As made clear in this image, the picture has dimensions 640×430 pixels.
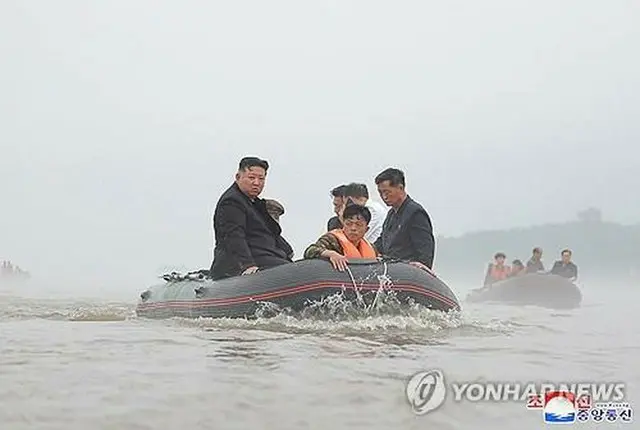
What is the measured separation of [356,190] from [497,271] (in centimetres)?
1374

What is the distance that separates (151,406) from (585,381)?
7.16 feet

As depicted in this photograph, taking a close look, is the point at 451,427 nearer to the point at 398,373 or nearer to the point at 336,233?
the point at 398,373

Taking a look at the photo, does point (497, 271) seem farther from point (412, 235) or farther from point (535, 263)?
point (412, 235)

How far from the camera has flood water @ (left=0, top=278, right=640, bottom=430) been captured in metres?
3.25

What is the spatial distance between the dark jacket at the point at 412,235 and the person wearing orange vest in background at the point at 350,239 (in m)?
0.57

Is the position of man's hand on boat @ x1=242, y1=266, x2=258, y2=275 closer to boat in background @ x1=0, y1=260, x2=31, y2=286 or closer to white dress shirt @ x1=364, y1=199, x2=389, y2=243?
white dress shirt @ x1=364, y1=199, x2=389, y2=243

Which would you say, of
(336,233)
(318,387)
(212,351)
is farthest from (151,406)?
(336,233)

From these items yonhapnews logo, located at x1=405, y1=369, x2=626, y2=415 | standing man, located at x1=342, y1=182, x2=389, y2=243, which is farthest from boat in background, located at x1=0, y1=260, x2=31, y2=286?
yonhapnews logo, located at x1=405, y1=369, x2=626, y2=415

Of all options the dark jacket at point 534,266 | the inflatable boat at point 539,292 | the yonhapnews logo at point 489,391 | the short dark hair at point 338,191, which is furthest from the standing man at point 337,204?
the dark jacket at point 534,266

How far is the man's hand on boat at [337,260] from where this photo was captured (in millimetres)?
6754

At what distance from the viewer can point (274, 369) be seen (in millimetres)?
4258

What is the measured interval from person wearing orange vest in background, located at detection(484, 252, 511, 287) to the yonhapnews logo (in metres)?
16.9

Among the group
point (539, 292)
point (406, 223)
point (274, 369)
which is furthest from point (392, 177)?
point (539, 292)

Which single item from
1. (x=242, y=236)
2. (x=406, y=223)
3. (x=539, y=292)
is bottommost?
(x=242, y=236)
